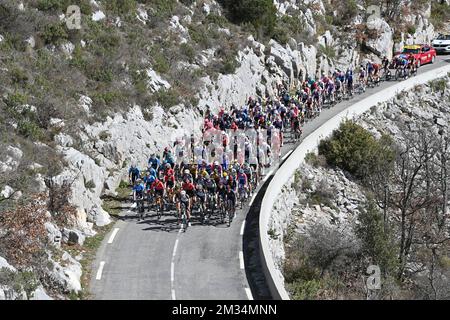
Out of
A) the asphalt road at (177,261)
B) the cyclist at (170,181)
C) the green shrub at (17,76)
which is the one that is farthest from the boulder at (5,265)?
the green shrub at (17,76)

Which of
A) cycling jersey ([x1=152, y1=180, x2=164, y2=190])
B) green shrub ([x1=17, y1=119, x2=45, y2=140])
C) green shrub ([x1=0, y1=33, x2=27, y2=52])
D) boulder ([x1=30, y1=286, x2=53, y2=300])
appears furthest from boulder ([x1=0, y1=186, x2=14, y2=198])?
green shrub ([x1=0, y1=33, x2=27, y2=52])

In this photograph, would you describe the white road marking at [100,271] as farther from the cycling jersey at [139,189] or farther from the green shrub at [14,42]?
the green shrub at [14,42]

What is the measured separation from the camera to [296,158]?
32625mm

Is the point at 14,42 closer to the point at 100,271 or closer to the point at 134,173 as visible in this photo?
the point at 134,173

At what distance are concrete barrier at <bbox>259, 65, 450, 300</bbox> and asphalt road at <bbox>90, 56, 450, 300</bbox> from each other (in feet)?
1.23

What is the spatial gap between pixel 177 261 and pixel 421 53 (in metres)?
35.7

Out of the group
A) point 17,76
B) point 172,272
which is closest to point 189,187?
point 172,272

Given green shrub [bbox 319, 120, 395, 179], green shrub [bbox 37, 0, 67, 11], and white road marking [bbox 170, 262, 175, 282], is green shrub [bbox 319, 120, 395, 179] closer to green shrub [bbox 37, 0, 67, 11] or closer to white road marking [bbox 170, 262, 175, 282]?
green shrub [bbox 37, 0, 67, 11]

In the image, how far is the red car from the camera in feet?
169

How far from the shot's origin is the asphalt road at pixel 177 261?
798 inches

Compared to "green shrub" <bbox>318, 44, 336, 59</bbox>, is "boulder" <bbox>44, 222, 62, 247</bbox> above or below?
below

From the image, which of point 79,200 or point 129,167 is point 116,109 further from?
point 79,200
